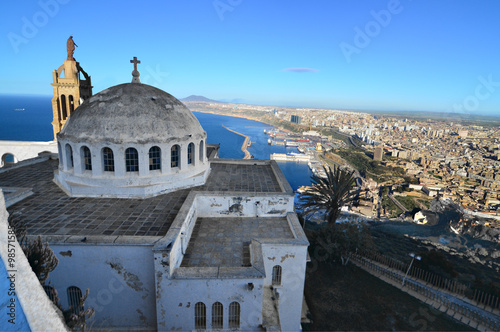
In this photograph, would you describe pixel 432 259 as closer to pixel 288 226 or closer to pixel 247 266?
pixel 288 226

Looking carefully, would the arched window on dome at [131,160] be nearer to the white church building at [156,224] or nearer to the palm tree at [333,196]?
the white church building at [156,224]

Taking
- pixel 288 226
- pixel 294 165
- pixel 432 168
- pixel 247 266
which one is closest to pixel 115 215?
pixel 247 266

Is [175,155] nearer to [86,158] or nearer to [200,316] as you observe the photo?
[86,158]

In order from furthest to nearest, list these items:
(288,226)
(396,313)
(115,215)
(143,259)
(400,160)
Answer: (400,160) < (396,313) < (288,226) < (115,215) < (143,259)

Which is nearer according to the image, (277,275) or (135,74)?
(277,275)

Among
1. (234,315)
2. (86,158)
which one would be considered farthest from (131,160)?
(234,315)

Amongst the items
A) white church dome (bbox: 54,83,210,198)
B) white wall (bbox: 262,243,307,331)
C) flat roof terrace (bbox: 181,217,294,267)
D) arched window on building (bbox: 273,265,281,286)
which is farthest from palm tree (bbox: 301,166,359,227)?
white church dome (bbox: 54,83,210,198)

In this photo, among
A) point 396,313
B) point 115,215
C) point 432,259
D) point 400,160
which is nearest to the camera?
point 115,215
